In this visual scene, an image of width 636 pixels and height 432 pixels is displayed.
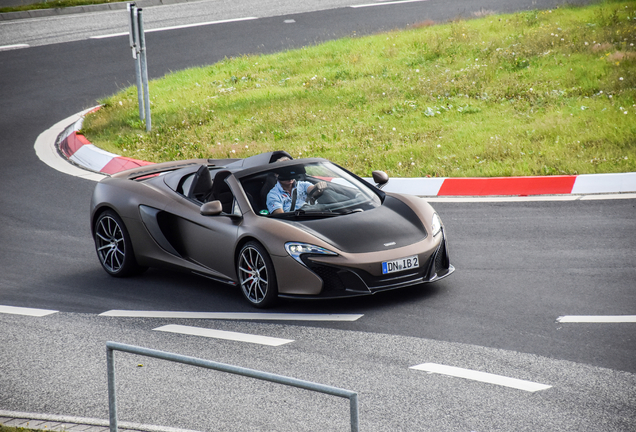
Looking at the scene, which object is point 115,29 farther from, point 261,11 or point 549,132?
point 549,132

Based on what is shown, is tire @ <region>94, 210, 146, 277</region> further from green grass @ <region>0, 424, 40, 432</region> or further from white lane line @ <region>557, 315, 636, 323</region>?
white lane line @ <region>557, 315, 636, 323</region>

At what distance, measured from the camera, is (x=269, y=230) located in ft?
24.6

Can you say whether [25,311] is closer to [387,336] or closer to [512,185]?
[387,336]

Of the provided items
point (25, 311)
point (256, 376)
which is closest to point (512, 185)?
point (25, 311)

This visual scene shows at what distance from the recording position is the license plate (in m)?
7.25

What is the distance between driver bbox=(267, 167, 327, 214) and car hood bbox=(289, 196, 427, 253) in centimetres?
35

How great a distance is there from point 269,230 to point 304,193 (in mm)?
812

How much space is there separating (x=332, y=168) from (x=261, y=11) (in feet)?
71.1

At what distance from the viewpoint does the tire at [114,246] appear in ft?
29.2

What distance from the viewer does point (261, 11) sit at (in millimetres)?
29172

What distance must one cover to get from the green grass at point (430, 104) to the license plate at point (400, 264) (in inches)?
192

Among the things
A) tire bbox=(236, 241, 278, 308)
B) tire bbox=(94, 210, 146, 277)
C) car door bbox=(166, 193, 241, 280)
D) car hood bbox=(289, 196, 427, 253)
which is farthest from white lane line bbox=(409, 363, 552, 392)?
tire bbox=(94, 210, 146, 277)

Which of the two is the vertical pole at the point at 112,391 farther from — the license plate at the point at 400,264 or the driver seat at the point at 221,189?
the driver seat at the point at 221,189

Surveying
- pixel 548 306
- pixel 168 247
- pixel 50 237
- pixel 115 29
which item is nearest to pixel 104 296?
pixel 168 247
